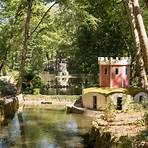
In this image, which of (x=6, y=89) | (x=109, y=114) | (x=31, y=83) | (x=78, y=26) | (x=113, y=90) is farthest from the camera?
(x=78, y=26)

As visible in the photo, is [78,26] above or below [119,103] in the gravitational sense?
above

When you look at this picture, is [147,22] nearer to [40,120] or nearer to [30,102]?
[30,102]

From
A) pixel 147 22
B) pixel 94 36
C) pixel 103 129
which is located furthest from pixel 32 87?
pixel 103 129

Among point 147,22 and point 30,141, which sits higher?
point 147,22

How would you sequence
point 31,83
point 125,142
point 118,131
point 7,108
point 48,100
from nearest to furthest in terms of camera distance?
point 125,142 < point 118,131 < point 7,108 < point 48,100 < point 31,83

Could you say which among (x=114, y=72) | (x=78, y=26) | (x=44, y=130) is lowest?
(x=44, y=130)

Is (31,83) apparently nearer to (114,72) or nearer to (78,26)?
(78,26)

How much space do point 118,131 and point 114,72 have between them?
25.1 m

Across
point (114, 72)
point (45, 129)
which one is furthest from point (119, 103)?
point (45, 129)

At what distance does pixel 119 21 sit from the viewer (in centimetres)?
5806

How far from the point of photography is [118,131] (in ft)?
70.2

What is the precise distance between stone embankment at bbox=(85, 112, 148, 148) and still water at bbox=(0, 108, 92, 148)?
1.69 metres

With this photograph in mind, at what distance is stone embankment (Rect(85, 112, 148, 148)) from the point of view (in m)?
18.8

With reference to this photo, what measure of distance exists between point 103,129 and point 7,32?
102 ft
